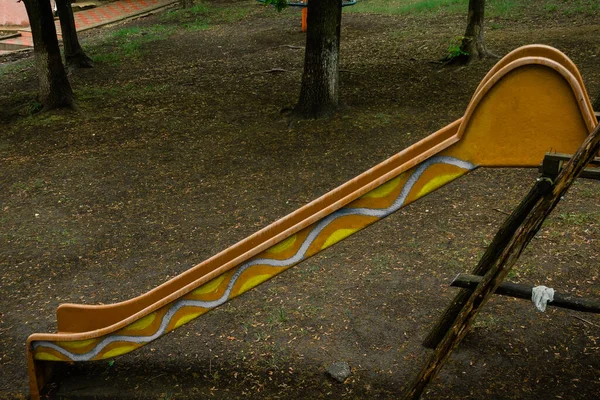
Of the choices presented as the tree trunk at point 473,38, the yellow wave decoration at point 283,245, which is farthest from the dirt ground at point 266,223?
the yellow wave decoration at point 283,245

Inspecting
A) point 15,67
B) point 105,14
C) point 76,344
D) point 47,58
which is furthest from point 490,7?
point 76,344

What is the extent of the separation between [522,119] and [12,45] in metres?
14.9

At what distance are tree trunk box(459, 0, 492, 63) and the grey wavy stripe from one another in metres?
7.39

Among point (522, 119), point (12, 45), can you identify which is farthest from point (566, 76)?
point (12, 45)

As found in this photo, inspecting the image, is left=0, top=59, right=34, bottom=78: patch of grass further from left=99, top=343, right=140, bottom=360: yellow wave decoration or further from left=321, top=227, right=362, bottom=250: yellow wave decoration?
left=321, top=227, right=362, bottom=250: yellow wave decoration

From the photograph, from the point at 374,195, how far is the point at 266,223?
2872mm

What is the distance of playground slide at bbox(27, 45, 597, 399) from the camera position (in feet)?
8.84

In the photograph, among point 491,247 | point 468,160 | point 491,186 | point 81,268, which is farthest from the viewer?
point 491,186

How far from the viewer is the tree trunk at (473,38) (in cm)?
969

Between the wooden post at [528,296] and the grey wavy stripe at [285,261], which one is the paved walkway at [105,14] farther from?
the wooden post at [528,296]

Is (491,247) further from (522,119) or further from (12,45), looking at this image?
(12,45)

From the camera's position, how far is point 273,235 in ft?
11.4

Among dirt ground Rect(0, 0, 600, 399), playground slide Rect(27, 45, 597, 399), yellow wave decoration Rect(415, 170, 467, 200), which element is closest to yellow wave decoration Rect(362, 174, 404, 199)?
playground slide Rect(27, 45, 597, 399)

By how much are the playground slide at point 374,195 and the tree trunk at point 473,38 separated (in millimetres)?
7065
